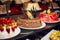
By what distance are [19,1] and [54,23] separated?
2.37 feet

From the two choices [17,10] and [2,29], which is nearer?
[2,29]

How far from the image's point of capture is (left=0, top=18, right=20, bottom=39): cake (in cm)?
133


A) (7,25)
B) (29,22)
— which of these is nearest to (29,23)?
(29,22)

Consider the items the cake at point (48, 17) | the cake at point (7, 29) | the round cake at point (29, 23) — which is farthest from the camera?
the cake at point (48, 17)

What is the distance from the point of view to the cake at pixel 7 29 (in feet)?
4.35

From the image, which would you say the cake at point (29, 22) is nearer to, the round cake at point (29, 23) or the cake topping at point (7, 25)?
the round cake at point (29, 23)

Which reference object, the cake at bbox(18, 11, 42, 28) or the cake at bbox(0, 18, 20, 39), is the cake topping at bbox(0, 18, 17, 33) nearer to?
the cake at bbox(0, 18, 20, 39)

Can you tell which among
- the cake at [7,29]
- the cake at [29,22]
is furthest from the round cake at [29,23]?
the cake at [7,29]

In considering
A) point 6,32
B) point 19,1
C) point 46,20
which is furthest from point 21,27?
point 19,1

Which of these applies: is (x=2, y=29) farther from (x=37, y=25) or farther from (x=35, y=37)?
(x=35, y=37)

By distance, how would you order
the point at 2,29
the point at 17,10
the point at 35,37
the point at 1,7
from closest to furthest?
the point at 2,29 → the point at 35,37 → the point at 1,7 → the point at 17,10

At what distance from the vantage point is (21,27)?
5.00ft

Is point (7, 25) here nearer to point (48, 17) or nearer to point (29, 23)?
point (29, 23)

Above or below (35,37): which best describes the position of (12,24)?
above
